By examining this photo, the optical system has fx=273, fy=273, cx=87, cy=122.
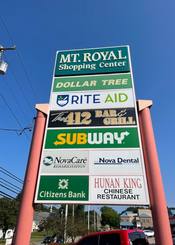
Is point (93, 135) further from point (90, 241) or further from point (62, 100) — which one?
point (90, 241)

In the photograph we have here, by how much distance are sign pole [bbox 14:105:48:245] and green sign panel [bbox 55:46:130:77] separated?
69.8 inches

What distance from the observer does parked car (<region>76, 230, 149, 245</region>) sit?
29.3ft

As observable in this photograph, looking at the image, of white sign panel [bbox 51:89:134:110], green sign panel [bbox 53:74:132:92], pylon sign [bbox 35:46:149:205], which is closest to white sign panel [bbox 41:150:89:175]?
A: pylon sign [bbox 35:46:149:205]

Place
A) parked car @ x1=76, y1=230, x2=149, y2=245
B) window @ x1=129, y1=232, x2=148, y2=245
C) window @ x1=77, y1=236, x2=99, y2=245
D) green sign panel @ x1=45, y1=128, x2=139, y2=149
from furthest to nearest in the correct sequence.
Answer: window @ x1=77, y1=236, x2=99, y2=245 → window @ x1=129, y1=232, x2=148, y2=245 → parked car @ x1=76, y1=230, x2=149, y2=245 → green sign panel @ x1=45, y1=128, x2=139, y2=149

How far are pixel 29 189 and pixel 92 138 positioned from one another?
1.79 metres

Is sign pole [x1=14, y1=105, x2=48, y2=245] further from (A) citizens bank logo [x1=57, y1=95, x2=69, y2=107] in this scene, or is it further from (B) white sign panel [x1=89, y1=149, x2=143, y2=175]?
(B) white sign panel [x1=89, y1=149, x2=143, y2=175]

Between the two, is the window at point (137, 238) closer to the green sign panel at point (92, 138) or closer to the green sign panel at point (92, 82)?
A: the green sign panel at point (92, 138)

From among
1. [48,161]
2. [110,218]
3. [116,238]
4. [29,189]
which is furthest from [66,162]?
[110,218]

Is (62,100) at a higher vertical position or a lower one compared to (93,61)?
lower

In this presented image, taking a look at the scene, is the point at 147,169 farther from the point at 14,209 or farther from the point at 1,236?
the point at 1,236

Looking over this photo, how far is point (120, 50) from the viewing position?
7809 mm

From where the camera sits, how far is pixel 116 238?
29.7ft

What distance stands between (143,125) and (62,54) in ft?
11.1

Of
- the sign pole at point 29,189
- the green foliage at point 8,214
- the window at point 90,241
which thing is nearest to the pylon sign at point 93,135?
the sign pole at point 29,189
